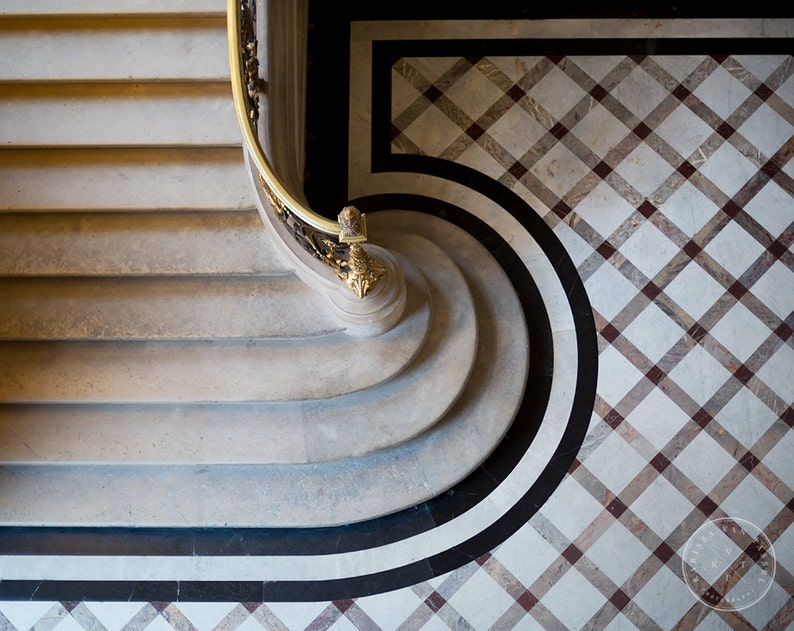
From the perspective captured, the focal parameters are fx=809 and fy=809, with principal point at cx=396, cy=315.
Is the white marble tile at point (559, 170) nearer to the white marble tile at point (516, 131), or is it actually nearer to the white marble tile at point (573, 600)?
the white marble tile at point (516, 131)

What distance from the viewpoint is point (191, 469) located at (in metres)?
3.80

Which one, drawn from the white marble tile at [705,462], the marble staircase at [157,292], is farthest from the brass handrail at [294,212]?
the white marble tile at [705,462]

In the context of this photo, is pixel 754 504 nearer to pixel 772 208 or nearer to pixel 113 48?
pixel 772 208

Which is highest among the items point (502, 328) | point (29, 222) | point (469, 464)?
point (29, 222)

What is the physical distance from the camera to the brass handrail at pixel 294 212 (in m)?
2.67

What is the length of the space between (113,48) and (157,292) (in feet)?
3.62

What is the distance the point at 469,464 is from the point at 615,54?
225 centimetres

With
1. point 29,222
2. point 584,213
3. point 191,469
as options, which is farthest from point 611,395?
point 29,222

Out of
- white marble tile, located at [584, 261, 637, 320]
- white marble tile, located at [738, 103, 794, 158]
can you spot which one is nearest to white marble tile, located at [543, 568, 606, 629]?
white marble tile, located at [584, 261, 637, 320]

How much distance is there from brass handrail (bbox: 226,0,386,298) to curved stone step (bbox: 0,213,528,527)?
1.03 m

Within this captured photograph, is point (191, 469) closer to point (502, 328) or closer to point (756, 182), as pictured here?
point (502, 328)

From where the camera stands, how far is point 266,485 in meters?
3.80

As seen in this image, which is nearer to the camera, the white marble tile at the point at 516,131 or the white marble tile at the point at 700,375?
the white marble tile at the point at 700,375

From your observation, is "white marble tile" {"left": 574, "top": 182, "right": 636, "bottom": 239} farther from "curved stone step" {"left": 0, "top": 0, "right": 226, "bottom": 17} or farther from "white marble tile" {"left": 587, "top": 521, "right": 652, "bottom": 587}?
"curved stone step" {"left": 0, "top": 0, "right": 226, "bottom": 17}
